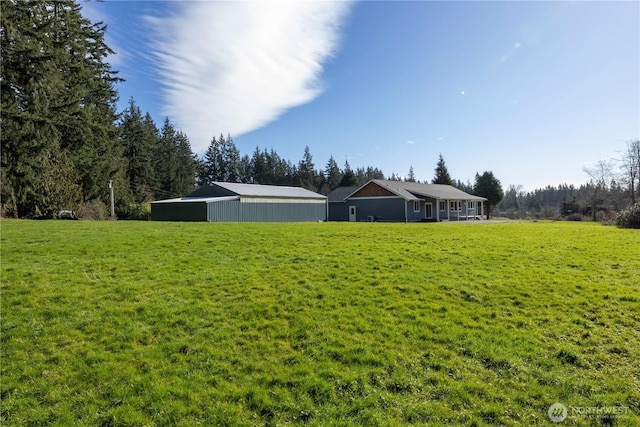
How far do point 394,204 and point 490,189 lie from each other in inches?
907

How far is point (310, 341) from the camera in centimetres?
514

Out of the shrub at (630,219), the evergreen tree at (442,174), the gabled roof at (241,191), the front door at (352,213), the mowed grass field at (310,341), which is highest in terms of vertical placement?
the evergreen tree at (442,174)

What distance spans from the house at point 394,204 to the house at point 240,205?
314cm

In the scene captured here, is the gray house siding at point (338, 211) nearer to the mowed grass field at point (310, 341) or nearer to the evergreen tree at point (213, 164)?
the mowed grass field at point (310, 341)

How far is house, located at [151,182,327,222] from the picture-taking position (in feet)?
90.2

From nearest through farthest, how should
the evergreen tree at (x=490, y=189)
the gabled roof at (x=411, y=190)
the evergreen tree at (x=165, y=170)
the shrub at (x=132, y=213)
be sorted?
the gabled roof at (x=411, y=190) → the shrub at (x=132, y=213) → the evergreen tree at (x=490, y=189) → the evergreen tree at (x=165, y=170)

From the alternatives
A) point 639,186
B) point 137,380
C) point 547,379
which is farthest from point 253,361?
point 639,186

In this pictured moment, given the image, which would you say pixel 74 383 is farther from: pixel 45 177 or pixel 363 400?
pixel 45 177

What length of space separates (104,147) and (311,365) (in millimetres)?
40027

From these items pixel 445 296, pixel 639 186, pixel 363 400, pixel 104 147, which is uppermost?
pixel 104 147

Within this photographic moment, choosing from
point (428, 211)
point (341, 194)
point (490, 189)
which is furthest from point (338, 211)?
point (490, 189)

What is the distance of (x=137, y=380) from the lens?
4242mm

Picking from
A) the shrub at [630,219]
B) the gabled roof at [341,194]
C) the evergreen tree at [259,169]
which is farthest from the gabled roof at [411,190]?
the evergreen tree at [259,169]

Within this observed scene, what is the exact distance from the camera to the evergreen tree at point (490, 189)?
49.3m
